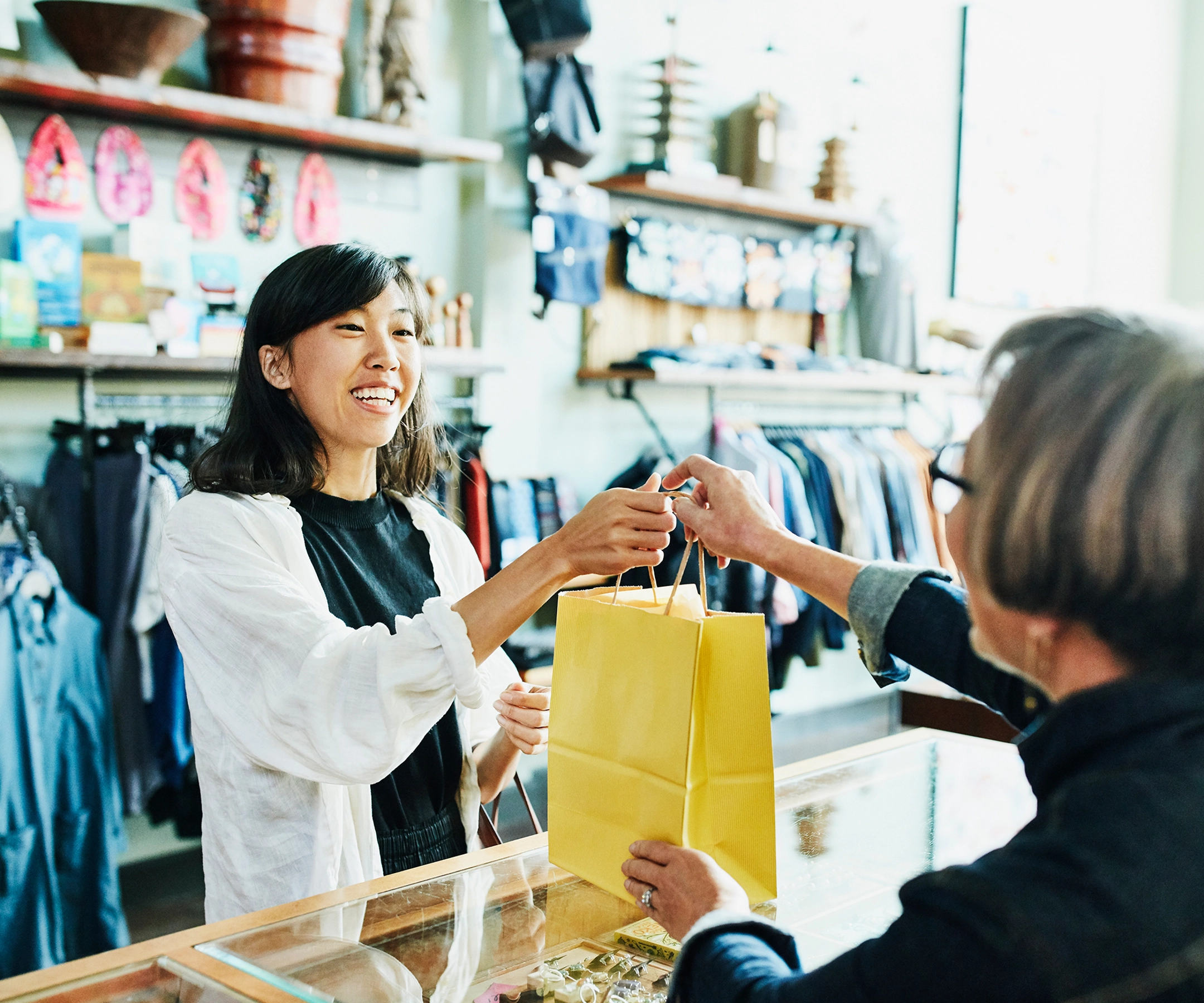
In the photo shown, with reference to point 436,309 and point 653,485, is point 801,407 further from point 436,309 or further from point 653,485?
point 653,485

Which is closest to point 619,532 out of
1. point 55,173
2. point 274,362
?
point 274,362

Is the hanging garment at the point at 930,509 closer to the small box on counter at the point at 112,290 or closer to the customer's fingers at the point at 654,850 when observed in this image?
the small box on counter at the point at 112,290

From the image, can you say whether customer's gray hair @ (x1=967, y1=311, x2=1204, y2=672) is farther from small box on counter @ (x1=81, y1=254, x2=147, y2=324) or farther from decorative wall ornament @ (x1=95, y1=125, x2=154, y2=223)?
decorative wall ornament @ (x1=95, y1=125, x2=154, y2=223)

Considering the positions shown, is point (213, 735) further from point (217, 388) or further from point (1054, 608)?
point (217, 388)

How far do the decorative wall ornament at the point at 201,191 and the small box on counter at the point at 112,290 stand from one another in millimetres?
292

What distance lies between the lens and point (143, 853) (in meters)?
3.43

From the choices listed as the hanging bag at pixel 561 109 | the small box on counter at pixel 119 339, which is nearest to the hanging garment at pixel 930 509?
the hanging bag at pixel 561 109

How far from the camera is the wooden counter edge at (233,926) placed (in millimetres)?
1059

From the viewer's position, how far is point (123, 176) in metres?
3.32

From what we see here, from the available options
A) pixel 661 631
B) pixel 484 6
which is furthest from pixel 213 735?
pixel 484 6

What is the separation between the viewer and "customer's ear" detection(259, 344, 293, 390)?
1732 mm

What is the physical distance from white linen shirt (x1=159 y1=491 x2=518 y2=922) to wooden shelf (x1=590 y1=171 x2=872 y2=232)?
122 inches

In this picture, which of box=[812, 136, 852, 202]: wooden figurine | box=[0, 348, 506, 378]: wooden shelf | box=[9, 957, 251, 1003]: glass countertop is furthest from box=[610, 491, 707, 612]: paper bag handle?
→ box=[812, 136, 852, 202]: wooden figurine

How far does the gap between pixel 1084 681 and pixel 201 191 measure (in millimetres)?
3272
